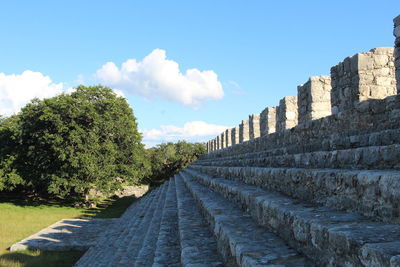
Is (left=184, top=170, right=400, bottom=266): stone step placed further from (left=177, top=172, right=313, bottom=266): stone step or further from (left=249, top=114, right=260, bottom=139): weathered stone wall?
(left=249, top=114, right=260, bottom=139): weathered stone wall

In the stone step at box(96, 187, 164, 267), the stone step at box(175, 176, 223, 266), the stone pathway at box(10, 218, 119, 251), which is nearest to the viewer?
the stone step at box(175, 176, 223, 266)

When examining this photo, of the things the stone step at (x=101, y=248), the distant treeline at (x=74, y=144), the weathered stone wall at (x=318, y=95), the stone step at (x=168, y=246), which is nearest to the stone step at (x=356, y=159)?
the stone step at (x=168, y=246)

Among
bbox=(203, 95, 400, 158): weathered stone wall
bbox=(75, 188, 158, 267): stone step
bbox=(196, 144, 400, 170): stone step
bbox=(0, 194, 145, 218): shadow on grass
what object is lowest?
bbox=(0, 194, 145, 218): shadow on grass

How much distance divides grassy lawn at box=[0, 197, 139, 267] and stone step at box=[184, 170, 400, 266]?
839 cm

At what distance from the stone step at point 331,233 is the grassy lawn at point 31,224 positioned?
8.39m

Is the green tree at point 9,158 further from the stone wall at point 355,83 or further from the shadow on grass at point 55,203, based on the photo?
the stone wall at point 355,83

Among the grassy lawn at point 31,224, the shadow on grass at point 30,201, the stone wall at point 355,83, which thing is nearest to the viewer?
the stone wall at point 355,83

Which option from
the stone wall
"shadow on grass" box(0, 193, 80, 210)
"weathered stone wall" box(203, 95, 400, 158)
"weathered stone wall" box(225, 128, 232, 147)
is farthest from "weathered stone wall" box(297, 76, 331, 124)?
"shadow on grass" box(0, 193, 80, 210)

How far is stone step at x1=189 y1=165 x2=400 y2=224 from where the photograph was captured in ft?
5.57

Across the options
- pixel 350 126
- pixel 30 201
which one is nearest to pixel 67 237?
pixel 350 126

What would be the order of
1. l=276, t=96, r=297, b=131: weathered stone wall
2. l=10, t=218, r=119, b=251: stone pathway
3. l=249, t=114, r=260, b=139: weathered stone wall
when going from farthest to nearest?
1. l=249, t=114, r=260, b=139: weathered stone wall
2. l=10, t=218, r=119, b=251: stone pathway
3. l=276, t=96, r=297, b=131: weathered stone wall

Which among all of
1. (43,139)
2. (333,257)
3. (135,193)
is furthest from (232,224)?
(135,193)

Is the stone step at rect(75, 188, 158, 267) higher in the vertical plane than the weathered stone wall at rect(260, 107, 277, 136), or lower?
lower

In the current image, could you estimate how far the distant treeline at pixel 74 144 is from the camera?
20.1 m
